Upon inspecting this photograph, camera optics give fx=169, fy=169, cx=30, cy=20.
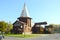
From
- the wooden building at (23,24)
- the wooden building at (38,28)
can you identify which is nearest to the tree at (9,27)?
the wooden building at (23,24)

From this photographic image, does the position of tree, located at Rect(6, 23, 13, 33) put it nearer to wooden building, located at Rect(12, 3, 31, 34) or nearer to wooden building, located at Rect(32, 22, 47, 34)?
wooden building, located at Rect(12, 3, 31, 34)

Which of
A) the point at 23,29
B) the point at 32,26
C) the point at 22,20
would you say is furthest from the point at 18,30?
the point at 32,26

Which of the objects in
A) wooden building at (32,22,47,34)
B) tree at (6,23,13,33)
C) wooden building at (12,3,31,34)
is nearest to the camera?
tree at (6,23,13,33)

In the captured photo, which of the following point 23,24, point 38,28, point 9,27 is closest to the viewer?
point 9,27

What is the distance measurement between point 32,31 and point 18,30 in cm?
1114

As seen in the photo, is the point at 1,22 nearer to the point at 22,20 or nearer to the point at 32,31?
the point at 22,20

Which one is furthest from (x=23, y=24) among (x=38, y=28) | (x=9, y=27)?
(x=38, y=28)

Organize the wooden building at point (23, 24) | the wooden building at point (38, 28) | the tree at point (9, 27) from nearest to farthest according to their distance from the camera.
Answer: the tree at point (9, 27), the wooden building at point (23, 24), the wooden building at point (38, 28)

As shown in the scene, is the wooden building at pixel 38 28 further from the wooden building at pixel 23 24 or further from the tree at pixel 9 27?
the tree at pixel 9 27

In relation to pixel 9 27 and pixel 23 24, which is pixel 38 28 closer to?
pixel 23 24

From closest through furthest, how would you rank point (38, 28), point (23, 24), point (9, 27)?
point (9, 27), point (23, 24), point (38, 28)

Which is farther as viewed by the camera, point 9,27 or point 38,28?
point 38,28

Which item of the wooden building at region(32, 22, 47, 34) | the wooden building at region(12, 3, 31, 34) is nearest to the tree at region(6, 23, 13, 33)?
the wooden building at region(12, 3, 31, 34)

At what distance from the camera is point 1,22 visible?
196ft
